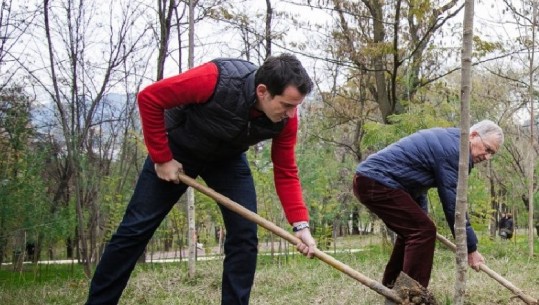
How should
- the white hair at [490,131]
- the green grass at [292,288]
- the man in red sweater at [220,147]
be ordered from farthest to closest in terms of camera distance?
1. the green grass at [292,288]
2. the white hair at [490,131]
3. the man in red sweater at [220,147]

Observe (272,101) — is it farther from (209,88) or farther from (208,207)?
(208,207)

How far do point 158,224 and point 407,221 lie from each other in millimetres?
1599

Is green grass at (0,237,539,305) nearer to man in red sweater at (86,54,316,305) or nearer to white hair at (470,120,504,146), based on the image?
white hair at (470,120,504,146)

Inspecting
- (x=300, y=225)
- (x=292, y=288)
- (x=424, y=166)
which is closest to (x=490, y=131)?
(x=424, y=166)

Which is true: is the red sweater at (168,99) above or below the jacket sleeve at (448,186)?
above

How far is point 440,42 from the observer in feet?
30.8

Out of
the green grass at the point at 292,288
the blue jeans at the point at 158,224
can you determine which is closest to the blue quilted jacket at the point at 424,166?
the green grass at the point at 292,288

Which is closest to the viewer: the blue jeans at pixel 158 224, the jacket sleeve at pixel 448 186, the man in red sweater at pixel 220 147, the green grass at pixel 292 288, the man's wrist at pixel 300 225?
the man in red sweater at pixel 220 147

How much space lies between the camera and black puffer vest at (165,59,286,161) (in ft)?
9.04

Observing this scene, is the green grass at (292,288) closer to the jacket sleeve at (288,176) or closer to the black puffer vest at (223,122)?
the jacket sleeve at (288,176)

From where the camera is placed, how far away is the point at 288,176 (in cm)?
316

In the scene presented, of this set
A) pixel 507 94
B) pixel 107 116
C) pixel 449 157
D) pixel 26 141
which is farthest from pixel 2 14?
pixel 507 94

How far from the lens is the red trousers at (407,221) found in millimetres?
3568

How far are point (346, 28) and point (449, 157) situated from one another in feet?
23.3
